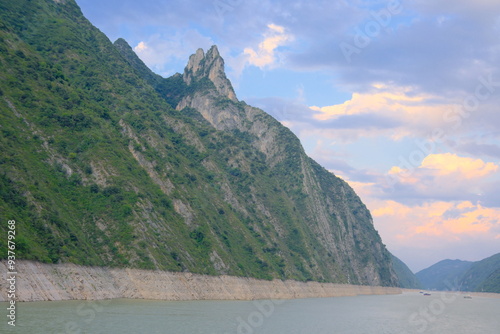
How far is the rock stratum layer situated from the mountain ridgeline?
1.78 metres

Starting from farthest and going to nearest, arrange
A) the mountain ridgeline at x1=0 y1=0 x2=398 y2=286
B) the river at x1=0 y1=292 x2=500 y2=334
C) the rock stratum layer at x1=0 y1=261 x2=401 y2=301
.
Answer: the mountain ridgeline at x1=0 y1=0 x2=398 y2=286 → the rock stratum layer at x1=0 y1=261 x2=401 y2=301 → the river at x1=0 y1=292 x2=500 y2=334

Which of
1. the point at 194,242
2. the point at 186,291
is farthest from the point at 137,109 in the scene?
the point at 186,291

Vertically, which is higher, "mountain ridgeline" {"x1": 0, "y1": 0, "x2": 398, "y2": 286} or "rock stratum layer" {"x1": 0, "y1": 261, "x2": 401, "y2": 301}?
"mountain ridgeline" {"x1": 0, "y1": 0, "x2": 398, "y2": 286}

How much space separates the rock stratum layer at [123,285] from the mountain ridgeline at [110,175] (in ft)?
5.85

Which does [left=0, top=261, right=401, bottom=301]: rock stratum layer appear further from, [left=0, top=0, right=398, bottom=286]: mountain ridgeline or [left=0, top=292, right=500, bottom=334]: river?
[left=0, top=292, right=500, bottom=334]: river

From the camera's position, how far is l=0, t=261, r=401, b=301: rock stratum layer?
64.0 metres

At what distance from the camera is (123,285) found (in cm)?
8625

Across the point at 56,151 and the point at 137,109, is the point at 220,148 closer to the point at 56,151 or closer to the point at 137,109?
the point at 137,109

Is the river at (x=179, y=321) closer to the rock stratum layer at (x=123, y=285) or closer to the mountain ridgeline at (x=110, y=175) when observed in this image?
the rock stratum layer at (x=123, y=285)

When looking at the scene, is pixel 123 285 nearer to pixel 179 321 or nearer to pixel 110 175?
pixel 179 321

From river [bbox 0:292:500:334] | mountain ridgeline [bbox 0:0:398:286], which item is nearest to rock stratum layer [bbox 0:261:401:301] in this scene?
mountain ridgeline [bbox 0:0:398:286]

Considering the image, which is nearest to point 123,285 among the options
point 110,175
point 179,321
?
point 179,321

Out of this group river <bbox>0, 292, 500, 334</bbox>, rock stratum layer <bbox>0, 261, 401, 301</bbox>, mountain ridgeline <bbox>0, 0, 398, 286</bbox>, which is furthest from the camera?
mountain ridgeline <bbox>0, 0, 398, 286</bbox>

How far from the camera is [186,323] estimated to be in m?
64.4
